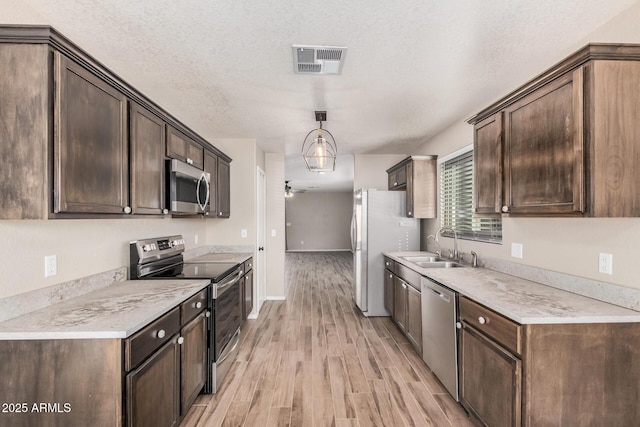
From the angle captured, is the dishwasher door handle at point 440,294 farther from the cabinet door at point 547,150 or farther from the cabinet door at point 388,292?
the cabinet door at point 388,292

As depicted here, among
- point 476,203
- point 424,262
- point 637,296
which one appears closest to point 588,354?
point 637,296

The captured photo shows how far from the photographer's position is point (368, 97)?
8.86ft

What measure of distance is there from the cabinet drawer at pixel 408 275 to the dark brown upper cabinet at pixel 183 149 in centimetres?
241

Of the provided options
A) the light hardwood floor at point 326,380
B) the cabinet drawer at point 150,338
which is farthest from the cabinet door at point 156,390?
the light hardwood floor at point 326,380

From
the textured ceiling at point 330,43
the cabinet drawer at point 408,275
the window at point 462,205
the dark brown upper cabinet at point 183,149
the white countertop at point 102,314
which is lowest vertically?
the cabinet drawer at point 408,275

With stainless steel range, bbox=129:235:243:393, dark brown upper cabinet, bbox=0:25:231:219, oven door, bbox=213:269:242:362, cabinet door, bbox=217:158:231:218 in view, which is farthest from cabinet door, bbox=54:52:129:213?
cabinet door, bbox=217:158:231:218

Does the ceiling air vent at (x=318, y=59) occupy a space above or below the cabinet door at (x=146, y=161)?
above

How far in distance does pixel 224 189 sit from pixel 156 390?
2546mm

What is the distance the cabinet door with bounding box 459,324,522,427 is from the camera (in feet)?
5.17

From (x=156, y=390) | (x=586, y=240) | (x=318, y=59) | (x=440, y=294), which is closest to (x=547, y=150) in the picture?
(x=586, y=240)

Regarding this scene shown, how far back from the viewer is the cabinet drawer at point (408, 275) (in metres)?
2.97

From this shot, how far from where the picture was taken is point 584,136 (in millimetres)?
1490

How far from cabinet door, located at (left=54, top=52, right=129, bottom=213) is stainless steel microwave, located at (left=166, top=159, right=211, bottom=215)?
544mm

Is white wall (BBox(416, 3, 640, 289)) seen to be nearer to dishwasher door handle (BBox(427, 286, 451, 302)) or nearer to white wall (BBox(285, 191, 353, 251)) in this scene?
dishwasher door handle (BBox(427, 286, 451, 302))
